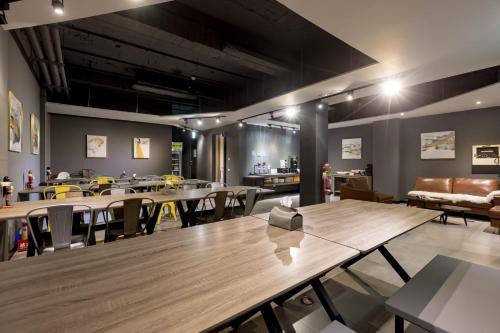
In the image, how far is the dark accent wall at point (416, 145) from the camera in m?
5.98

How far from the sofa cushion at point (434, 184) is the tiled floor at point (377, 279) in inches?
67.4

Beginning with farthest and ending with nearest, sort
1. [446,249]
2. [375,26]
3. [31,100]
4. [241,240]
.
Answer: [31,100] < [446,249] < [375,26] < [241,240]

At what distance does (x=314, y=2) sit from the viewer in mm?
2264

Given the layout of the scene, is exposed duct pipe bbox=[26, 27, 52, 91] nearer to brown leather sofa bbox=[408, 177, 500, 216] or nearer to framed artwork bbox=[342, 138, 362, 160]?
Result: brown leather sofa bbox=[408, 177, 500, 216]

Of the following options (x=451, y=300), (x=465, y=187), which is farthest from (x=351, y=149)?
(x=451, y=300)

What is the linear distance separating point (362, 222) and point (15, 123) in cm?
487

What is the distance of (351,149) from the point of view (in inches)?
357

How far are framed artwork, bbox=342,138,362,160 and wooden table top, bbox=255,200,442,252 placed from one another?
6815 millimetres

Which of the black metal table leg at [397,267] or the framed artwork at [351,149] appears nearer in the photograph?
the black metal table leg at [397,267]

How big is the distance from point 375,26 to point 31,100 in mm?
6216

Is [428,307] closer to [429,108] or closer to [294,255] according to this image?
[294,255]

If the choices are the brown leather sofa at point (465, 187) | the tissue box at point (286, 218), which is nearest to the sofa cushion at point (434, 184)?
the brown leather sofa at point (465, 187)

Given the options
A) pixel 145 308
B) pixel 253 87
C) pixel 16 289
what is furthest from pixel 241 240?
pixel 253 87

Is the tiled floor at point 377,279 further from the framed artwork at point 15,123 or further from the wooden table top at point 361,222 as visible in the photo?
the framed artwork at point 15,123
